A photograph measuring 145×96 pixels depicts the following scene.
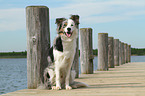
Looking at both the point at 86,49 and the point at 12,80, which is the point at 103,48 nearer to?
the point at 86,49

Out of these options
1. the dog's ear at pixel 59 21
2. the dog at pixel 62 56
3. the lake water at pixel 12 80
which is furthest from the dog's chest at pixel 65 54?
the lake water at pixel 12 80

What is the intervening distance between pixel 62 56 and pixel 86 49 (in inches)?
153

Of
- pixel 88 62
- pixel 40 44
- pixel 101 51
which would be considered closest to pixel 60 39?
pixel 40 44

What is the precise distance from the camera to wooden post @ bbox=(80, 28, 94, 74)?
29.2 feet

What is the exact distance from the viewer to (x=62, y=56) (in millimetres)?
5230

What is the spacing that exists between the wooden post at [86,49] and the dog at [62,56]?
3.43 metres

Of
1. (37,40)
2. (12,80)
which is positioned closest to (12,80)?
(12,80)

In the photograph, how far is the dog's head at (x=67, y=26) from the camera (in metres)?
4.99

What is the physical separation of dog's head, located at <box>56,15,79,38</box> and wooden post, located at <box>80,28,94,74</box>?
3.73 meters

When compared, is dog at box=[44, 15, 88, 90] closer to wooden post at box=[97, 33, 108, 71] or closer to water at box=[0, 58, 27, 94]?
wooden post at box=[97, 33, 108, 71]

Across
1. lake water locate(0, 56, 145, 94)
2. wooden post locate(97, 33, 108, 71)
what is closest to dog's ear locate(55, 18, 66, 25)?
wooden post locate(97, 33, 108, 71)

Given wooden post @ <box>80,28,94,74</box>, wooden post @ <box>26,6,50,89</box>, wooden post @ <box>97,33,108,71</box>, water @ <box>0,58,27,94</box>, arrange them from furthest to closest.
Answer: water @ <box>0,58,27,94</box> < wooden post @ <box>97,33,108,71</box> < wooden post @ <box>80,28,94,74</box> < wooden post @ <box>26,6,50,89</box>

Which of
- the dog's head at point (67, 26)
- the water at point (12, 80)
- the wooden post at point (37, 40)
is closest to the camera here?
the dog's head at point (67, 26)

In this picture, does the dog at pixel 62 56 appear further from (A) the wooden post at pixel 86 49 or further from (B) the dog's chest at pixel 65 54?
(A) the wooden post at pixel 86 49
